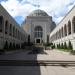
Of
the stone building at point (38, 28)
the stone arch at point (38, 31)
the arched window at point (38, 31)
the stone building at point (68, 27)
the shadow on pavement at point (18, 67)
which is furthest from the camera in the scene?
the stone arch at point (38, 31)

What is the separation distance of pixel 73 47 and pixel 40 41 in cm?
4980

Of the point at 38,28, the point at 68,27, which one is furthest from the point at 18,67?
the point at 38,28

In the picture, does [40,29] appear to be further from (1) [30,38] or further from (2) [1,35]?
(2) [1,35]

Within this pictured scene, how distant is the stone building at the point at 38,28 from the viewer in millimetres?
78500

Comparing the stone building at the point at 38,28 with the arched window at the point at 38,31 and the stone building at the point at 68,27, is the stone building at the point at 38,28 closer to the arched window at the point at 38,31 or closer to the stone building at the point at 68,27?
the arched window at the point at 38,31

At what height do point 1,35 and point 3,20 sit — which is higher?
point 3,20

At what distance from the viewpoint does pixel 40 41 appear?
258 ft

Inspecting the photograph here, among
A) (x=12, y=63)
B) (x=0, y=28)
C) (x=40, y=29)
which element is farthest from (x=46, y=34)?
(x=12, y=63)

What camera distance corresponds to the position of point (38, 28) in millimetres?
80000

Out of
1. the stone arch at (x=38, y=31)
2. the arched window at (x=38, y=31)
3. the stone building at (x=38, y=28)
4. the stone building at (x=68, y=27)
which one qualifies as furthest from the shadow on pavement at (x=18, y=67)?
the stone arch at (x=38, y=31)

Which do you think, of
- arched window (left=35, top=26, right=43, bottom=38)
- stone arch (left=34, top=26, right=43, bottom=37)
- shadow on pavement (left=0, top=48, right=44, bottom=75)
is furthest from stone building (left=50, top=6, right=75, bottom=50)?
stone arch (left=34, top=26, right=43, bottom=37)

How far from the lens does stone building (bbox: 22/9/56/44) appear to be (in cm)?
7850

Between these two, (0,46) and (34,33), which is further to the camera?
(34,33)

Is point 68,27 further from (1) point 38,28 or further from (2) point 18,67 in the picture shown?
(1) point 38,28
